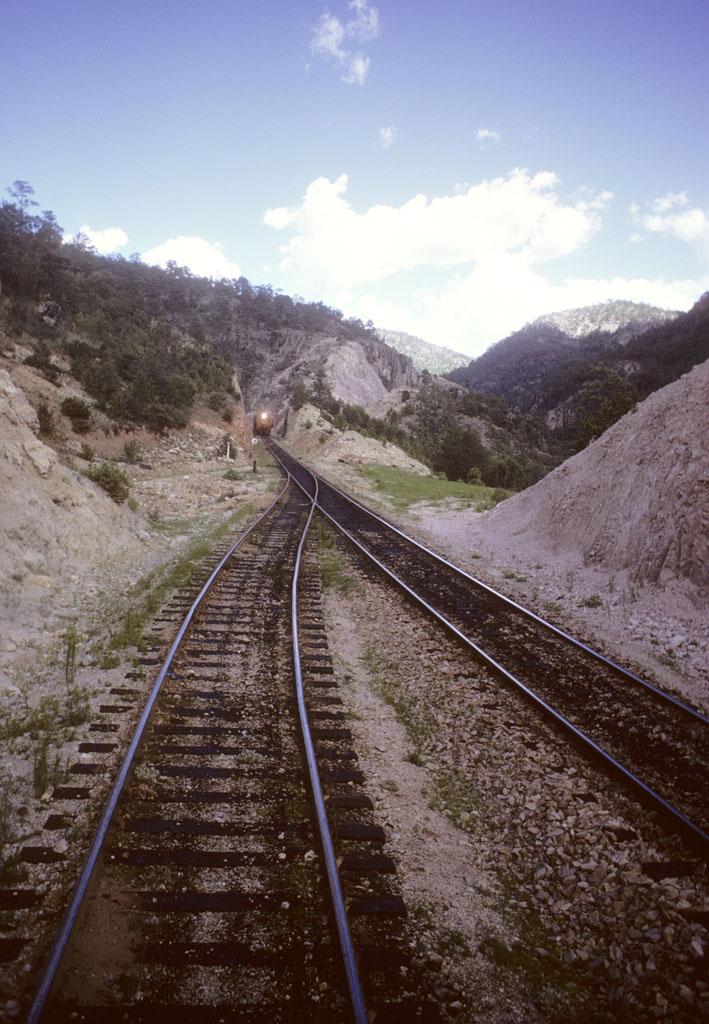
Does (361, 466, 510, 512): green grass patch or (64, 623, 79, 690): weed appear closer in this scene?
(64, 623, 79, 690): weed

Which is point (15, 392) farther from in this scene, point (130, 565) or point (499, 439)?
point (499, 439)

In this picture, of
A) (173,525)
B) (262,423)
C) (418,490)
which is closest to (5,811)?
(173,525)

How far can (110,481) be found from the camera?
566 inches

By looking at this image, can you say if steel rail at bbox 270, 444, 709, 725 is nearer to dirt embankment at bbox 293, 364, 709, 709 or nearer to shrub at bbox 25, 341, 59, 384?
dirt embankment at bbox 293, 364, 709, 709

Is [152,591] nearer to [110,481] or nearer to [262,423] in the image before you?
[110,481]

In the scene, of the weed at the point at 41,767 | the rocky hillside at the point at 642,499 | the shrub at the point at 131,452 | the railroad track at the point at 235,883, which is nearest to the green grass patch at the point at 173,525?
the shrub at the point at 131,452

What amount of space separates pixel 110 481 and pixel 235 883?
12.7m

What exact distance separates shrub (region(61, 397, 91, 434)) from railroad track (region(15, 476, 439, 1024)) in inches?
816

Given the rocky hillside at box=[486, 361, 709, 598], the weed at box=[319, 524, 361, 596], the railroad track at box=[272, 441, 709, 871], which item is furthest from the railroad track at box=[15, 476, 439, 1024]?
the rocky hillside at box=[486, 361, 709, 598]

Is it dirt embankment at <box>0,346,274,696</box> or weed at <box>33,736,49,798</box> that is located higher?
dirt embankment at <box>0,346,274,696</box>

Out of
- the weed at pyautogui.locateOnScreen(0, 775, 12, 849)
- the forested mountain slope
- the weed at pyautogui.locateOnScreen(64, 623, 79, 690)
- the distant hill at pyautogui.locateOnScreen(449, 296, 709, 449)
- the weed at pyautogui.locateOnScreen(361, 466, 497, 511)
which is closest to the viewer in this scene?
the weed at pyautogui.locateOnScreen(0, 775, 12, 849)

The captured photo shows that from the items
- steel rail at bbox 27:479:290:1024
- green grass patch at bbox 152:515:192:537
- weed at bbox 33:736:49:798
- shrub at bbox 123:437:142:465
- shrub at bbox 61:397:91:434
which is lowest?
weed at bbox 33:736:49:798

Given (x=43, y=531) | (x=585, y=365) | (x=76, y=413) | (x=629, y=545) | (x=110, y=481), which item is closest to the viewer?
(x=43, y=531)

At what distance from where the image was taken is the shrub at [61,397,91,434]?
2339 centimetres
